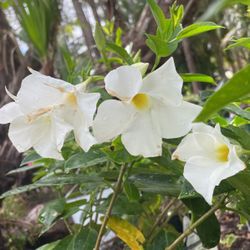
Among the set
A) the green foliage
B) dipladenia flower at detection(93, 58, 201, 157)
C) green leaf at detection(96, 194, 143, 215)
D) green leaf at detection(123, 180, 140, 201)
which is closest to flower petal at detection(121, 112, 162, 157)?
dipladenia flower at detection(93, 58, 201, 157)

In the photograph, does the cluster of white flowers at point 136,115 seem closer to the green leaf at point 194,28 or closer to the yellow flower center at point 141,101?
the yellow flower center at point 141,101

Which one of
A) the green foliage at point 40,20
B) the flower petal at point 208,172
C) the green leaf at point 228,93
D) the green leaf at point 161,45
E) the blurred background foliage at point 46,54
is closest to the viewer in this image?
the green leaf at point 228,93

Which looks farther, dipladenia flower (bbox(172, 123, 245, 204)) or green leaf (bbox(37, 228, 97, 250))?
green leaf (bbox(37, 228, 97, 250))

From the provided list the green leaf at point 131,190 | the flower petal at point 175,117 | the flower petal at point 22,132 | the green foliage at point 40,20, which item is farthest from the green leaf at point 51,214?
the green foliage at point 40,20

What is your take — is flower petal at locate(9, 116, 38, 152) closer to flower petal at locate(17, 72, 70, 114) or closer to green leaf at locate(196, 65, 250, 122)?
flower petal at locate(17, 72, 70, 114)

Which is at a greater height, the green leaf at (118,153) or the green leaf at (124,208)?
the green leaf at (118,153)

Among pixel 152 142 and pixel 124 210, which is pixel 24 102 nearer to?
pixel 152 142

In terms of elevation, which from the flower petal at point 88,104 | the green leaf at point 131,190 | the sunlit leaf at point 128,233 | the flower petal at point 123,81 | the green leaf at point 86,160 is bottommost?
the sunlit leaf at point 128,233

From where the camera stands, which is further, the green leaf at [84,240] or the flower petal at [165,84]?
the green leaf at [84,240]

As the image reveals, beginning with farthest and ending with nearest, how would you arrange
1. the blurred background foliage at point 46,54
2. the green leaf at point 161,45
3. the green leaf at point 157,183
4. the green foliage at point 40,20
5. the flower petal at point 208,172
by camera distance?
the green foliage at point 40,20 < the blurred background foliage at point 46,54 < the green leaf at point 157,183 < the green leaf at point 161,45 < the flower petal at point 208,172
